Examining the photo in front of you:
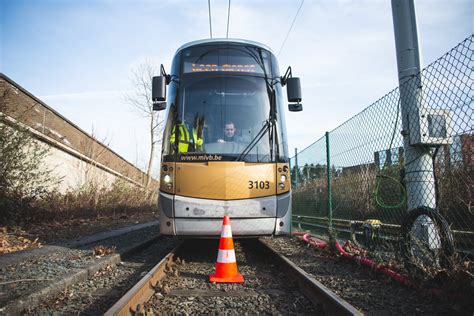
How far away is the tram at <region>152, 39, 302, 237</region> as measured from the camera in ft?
17.0

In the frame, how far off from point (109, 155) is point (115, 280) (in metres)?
16.4

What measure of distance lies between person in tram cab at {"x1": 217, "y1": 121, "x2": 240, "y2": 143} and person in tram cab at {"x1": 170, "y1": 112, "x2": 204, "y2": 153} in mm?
369

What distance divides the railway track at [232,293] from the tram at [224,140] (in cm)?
68

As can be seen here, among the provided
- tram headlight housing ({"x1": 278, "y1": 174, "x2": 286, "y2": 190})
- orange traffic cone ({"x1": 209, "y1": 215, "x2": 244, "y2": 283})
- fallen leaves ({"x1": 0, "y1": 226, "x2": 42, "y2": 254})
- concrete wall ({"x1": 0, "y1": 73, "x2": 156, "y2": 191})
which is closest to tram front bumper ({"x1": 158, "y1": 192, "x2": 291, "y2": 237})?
tram headlight housing ({"x1": 278, "y1": 174, "x2": 286, "y2": 190})

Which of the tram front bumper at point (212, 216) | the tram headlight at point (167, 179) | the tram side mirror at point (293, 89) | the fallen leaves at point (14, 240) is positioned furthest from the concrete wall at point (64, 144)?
the tram side mirror at point (293, 89)

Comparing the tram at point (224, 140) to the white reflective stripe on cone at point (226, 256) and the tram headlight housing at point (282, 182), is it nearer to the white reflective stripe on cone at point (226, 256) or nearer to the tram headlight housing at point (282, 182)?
the tram headlight housing at point (282, 182)

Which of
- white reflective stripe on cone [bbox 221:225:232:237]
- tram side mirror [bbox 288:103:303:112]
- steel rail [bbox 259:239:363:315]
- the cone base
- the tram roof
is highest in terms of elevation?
the tram roof

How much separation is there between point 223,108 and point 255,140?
2.64ft

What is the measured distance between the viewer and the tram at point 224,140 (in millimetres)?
5191

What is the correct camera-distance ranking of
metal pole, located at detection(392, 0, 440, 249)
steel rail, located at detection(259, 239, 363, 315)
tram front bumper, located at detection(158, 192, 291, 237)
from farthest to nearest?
tram front bumper, located at detection(158, 192, 291, 237) → metal pole, located at detection(392, 0, 440, 249) → steel rail, located at detection(259, 239, 363, 315)

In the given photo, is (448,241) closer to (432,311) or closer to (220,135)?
(432,311)

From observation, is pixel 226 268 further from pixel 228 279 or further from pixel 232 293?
pixel 232 293

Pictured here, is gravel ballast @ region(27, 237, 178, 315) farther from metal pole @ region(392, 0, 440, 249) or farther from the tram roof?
the tram roof

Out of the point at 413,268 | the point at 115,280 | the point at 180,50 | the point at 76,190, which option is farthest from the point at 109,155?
the point at 413,268
